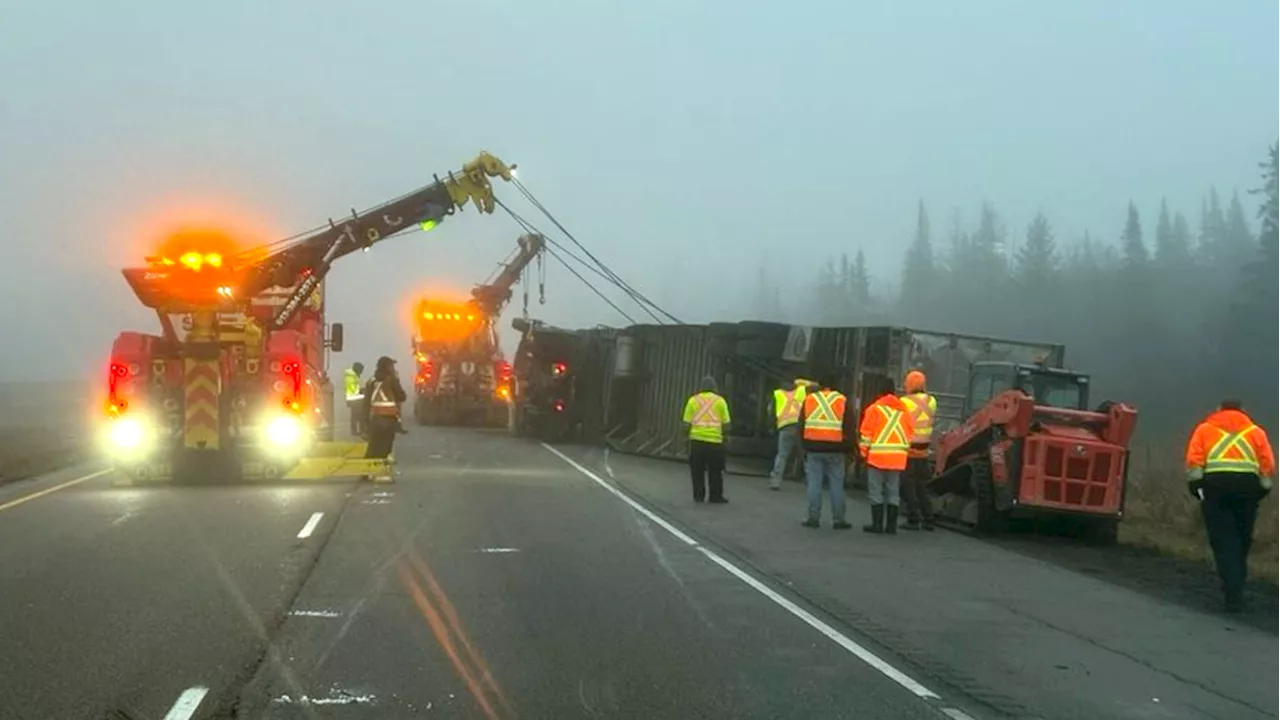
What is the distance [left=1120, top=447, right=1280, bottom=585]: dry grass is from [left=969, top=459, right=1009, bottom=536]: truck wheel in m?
1.85

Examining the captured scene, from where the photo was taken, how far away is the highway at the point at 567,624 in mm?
7441

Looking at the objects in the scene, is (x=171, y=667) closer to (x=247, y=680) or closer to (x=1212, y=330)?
(x=247, y=680)

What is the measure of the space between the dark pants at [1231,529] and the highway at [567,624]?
43 centimetres

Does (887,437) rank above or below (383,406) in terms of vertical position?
above

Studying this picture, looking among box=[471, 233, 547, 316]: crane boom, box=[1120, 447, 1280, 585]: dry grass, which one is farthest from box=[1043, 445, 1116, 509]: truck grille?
box=[471, 233, 547, 316]: crane boom

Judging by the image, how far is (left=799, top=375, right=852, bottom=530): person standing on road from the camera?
1602 centimetres

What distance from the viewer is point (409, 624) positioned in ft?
30.7

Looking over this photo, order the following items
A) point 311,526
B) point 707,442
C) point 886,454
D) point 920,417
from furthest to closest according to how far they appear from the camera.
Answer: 1. point 707,442
2. point 920,417
3. point 886,454
4. point 311,526

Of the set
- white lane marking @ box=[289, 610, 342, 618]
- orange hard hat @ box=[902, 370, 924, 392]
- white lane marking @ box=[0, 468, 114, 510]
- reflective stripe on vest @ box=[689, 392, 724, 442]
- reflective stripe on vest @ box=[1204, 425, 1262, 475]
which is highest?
orange hard hat @ box=[902, 370, 924, 392]

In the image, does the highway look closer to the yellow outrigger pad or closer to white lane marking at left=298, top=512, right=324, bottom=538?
white lane marking at left=298, top=512, right=324, bottom=538

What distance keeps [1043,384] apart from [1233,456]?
239 inches

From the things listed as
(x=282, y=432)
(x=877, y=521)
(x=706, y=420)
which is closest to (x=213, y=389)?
(x=282, y=432)

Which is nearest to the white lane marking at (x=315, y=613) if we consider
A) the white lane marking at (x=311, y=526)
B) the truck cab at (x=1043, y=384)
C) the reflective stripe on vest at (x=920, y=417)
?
the white lane marking at (x=311, y=526)

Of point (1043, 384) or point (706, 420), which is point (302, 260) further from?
point (1043, 384)
